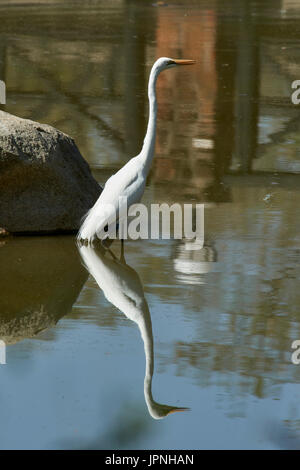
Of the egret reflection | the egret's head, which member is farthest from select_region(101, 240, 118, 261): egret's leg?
the egret's head

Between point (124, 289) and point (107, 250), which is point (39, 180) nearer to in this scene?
point (107, 250)

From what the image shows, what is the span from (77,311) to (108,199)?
5.01 ft

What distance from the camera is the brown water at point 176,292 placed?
510 centimetres

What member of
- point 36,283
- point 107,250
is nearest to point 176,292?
point 36,283

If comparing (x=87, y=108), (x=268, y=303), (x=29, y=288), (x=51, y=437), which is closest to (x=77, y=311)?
(x=29, y=288)

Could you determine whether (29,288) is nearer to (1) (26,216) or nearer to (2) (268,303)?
(1) (26,216)

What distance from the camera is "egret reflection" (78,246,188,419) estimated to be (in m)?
5.89

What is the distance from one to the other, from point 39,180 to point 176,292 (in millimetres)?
1869

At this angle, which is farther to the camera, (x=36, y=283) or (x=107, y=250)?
(x=107, y=250)

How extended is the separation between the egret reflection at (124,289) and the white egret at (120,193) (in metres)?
0.18

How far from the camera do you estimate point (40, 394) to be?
542cm

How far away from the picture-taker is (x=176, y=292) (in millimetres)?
7016

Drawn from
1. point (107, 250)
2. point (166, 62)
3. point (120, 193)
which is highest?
point (166, 62)

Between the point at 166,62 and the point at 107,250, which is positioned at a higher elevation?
the point at 166,62
